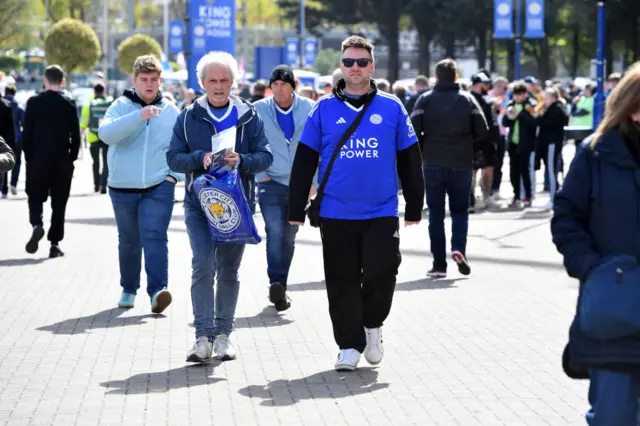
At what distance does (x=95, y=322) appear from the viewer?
9883 millimetres

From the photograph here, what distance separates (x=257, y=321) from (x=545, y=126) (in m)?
11.3

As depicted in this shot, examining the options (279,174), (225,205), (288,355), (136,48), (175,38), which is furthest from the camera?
(175,38)

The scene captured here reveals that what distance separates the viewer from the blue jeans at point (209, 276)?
8297 mm

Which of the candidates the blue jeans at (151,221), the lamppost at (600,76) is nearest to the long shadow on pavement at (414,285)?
the blue jeans at (151,221)

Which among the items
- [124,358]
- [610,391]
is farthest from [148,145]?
[610,391]

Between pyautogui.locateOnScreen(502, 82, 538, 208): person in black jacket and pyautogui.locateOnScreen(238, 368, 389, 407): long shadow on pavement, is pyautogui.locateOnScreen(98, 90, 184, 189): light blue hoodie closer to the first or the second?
pyautogui.locateOnScreen(238, 368, 389, 407): long shadow on pavement

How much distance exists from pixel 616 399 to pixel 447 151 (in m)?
7.72

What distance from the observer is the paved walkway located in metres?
6.87

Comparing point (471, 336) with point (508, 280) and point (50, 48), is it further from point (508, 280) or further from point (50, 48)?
point (50, 48)

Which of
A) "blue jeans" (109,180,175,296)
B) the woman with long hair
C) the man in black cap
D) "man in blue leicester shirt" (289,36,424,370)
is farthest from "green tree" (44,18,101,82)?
the woman with long hair

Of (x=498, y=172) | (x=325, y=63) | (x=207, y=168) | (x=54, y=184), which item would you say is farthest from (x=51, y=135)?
(x=325, y=63)

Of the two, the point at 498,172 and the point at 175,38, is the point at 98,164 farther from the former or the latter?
the point at 175,38

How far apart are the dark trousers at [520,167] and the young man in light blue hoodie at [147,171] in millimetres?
11035

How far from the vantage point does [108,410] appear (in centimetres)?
689
